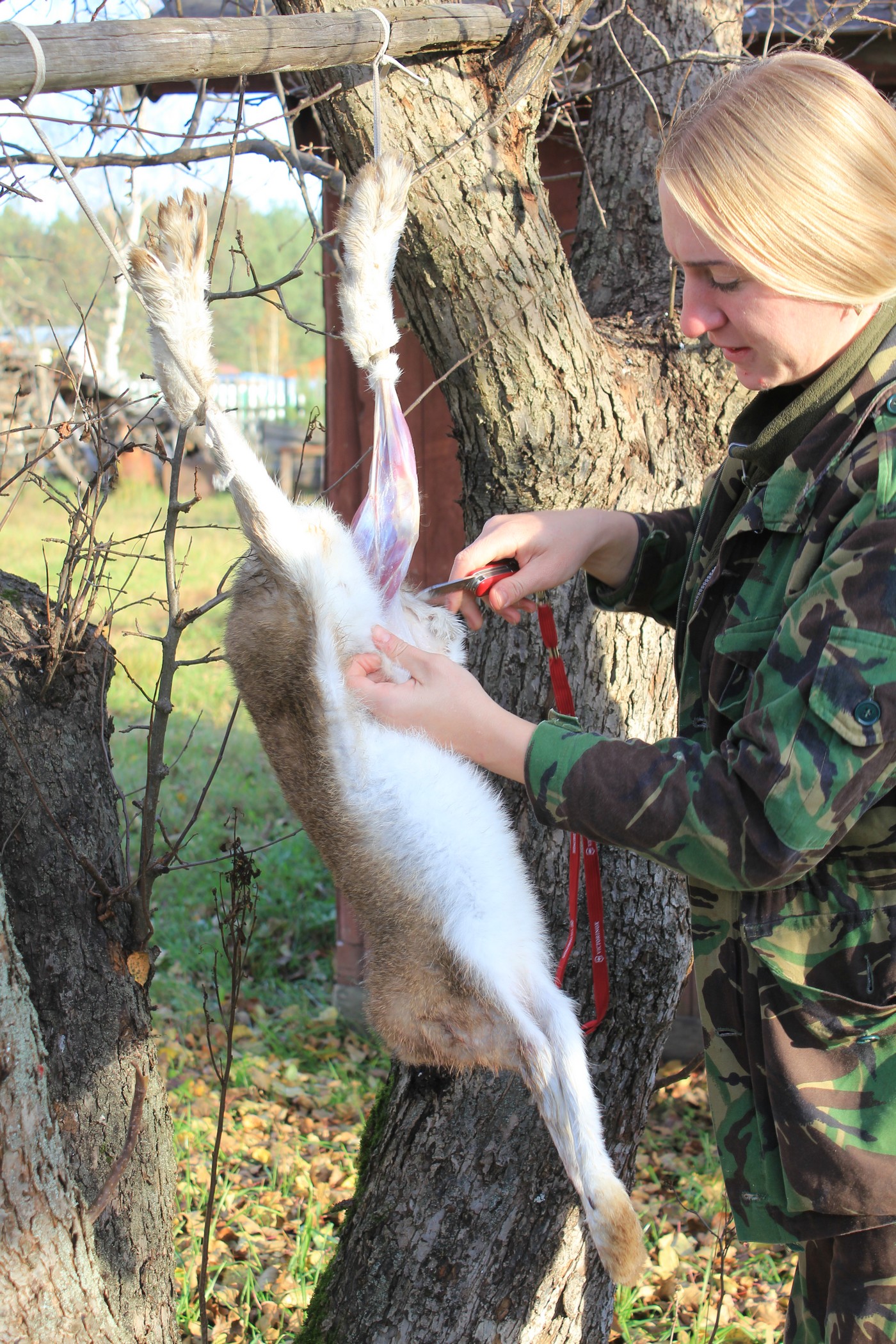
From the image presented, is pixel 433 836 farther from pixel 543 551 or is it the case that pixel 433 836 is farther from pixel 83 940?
pixel 83 940

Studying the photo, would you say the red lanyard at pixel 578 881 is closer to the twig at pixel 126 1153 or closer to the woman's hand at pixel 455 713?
the woman's hand at pixel 455 713

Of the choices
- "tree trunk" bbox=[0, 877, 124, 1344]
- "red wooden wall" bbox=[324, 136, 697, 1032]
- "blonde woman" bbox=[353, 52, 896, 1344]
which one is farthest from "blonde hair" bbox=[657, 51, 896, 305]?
"red wooden wall" bbox=[324, 136, 697, 1032]

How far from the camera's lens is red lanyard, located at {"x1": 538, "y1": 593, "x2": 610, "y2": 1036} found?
240 centimetres

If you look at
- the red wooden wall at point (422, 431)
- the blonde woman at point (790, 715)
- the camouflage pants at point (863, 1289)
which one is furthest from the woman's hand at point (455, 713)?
the red wooden wall at point (422, 431)

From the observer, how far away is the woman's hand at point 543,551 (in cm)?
223

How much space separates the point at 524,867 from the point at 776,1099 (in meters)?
0.77

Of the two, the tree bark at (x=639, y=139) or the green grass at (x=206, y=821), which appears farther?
the green grass at (x=206, y=821)

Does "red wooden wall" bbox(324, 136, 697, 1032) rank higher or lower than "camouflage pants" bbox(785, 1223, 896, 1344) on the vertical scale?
higher

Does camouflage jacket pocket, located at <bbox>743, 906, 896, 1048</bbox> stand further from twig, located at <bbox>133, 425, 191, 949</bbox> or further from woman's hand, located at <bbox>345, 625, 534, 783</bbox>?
twig, located at <bbox>133, 425, 191, 949</bbox>

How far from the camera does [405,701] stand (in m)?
1.96

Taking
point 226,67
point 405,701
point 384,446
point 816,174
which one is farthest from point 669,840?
point 226,67

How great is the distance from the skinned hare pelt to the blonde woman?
0.26 m

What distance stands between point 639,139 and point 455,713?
226 cm

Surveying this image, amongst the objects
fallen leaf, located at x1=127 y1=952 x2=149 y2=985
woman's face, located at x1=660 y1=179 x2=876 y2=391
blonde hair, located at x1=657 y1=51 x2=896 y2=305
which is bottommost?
fallen leaf, located at x1=127 y1=952 x2=149 y2=985
